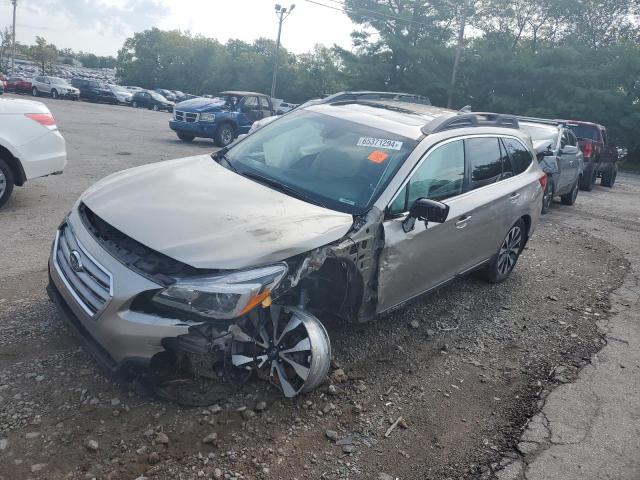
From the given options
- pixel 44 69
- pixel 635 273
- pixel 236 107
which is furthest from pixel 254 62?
pixel 635 273

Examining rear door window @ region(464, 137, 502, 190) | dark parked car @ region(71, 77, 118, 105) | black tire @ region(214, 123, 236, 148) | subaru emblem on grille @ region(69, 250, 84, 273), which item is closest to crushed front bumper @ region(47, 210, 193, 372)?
subaru emblem on grille @ region(69, 250, 84, 273)

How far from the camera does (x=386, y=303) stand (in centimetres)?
407

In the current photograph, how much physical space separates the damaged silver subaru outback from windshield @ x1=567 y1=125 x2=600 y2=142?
37.8 feet

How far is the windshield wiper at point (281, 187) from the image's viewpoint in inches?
153

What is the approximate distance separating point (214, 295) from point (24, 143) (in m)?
4.93

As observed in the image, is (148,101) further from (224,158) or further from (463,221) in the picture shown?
(463,221)

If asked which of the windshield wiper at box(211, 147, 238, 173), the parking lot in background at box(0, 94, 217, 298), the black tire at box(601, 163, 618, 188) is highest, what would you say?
the windshield wiper at box(211, 147, 238, 173)

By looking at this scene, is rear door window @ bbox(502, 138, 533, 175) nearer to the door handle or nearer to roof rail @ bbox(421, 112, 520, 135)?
roof rail @ bbox(421, 112, 520, 135)

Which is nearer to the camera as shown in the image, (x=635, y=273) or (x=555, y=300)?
(x=555, y=300)

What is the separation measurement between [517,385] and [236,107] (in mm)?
14791

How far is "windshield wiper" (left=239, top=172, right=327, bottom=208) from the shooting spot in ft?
12.8

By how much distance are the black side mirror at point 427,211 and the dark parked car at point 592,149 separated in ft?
39.6

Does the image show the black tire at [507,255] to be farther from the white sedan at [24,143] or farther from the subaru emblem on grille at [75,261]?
the white sedan at [24,143]

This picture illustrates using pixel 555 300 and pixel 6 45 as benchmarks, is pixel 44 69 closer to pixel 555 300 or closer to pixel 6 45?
pixel 6 45
